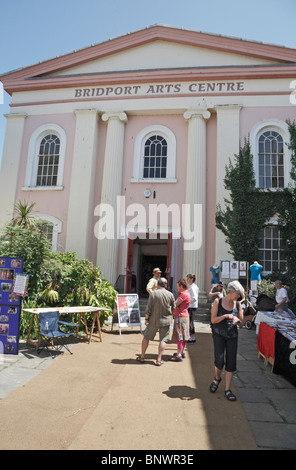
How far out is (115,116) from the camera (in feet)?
44.7

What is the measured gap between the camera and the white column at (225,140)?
1270 cm

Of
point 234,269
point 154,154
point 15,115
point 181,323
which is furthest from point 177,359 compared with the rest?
point 15,115

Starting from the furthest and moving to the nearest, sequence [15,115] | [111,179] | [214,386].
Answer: [15,115]
[111,179]
[214,386]

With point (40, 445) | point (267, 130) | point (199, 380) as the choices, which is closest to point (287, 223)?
point (267, 130)

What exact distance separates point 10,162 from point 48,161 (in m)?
1.70

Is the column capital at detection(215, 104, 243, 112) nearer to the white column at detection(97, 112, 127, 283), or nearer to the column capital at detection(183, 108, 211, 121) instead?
the column capital at detection(183, 108, 211, 121)

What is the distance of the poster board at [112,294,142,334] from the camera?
858cm

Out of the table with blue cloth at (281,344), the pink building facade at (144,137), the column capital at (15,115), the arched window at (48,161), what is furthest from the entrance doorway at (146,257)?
the table with blue cloth at (281,344)

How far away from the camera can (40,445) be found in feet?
10.8

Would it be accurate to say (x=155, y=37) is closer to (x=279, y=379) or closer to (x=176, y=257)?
(x=176, y=257)

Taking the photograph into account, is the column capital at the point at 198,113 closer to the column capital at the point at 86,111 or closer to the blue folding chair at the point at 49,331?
the column capital at the point at 86,111

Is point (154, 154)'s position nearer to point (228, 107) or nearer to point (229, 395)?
point (228, 107)

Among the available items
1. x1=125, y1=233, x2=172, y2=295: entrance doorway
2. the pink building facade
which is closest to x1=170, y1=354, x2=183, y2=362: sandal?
the pink building facade

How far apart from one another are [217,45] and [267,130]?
4119 millimetres
